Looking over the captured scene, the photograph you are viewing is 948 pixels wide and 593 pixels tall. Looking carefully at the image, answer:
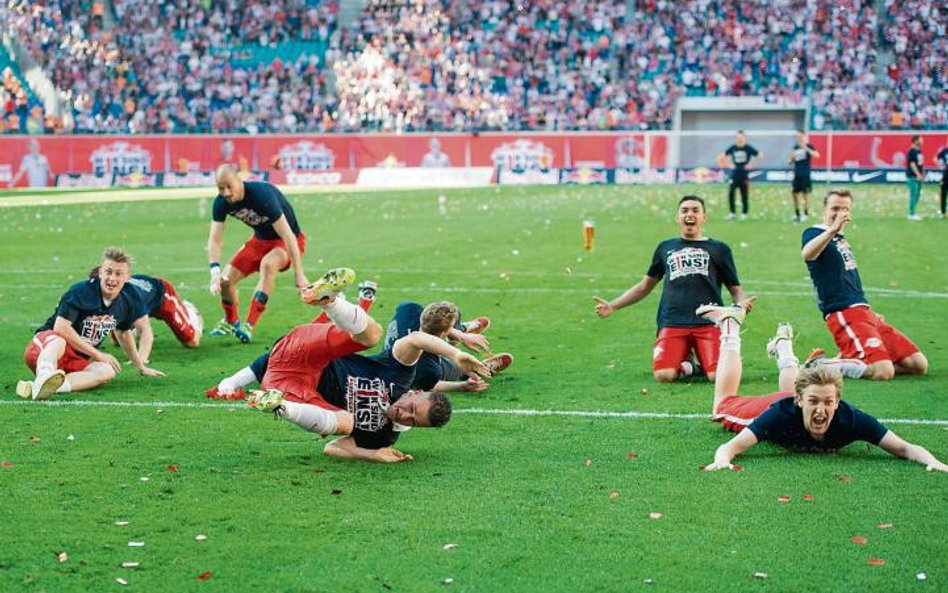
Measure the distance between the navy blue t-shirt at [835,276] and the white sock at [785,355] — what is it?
2129mm

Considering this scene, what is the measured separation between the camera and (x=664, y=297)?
11453 mm

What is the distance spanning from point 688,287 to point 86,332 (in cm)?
509

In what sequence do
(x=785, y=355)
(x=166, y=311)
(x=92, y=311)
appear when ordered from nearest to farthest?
(x=785, y=355)
(x=92, y=311)
(x=166, y=311)

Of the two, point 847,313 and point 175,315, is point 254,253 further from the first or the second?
point 847,313

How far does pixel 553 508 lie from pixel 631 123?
4083 centimetres

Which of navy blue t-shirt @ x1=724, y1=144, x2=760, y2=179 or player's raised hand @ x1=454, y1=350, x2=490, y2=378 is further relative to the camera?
navy blue t-shirt @ x1=724, y1=144, x2=760, y2=179

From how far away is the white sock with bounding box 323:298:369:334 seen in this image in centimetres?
763

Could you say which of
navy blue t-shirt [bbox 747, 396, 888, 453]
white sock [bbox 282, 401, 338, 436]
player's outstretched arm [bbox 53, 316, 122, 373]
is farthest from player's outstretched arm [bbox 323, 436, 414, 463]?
player's outstretched arm [bbox 53, 316, 122, 373]

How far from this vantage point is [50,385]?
32.6 feet

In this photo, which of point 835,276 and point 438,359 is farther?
point 835,276

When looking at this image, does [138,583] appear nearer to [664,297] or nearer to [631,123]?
[664,297]

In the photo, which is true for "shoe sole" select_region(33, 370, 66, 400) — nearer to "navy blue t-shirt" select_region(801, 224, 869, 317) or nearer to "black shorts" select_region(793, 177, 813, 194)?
"navy blue t-shirt" select_region(801, 224, 869, 317)

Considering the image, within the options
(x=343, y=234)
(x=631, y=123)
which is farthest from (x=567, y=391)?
(x=631, y=123)

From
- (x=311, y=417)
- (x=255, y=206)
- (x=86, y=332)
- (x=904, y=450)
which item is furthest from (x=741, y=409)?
(x=255, y=206)
